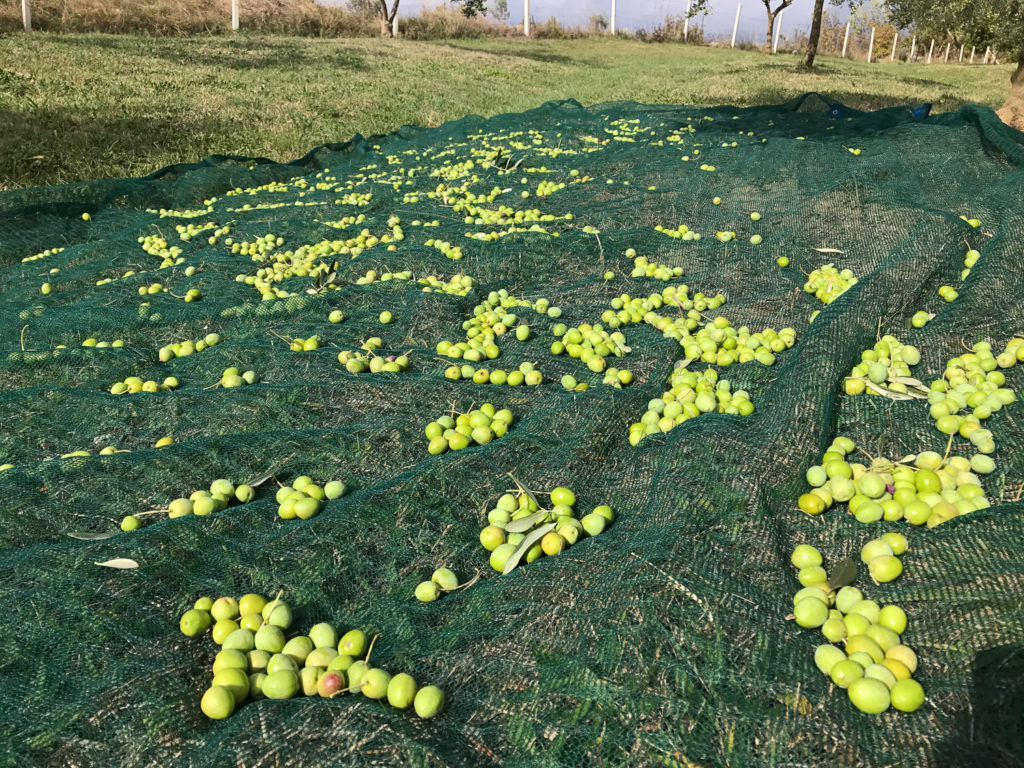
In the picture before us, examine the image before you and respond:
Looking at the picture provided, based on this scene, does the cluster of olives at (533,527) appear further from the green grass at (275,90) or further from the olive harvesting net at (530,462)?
the green grass at (275,90)

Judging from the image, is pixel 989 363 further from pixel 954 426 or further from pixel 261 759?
pixel 261 759

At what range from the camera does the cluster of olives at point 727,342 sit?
318 centimetres

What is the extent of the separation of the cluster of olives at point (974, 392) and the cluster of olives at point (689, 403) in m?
0.73

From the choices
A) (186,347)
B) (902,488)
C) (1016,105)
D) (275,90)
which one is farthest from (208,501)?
(275,90)

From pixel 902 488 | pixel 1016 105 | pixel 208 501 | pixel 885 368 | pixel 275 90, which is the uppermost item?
pixel 275 90

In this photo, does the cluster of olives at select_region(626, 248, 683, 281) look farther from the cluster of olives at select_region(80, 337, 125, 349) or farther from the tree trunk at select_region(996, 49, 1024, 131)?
the tree trunk at select_region(996, 49, 1024, 131)

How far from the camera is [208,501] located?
238 cm

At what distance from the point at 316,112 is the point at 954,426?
39.3 ft

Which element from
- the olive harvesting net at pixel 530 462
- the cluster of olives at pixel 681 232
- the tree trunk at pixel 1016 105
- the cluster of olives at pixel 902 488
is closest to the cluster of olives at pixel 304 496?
the olive harvesting net at pixel 530 462

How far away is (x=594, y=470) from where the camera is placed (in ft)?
8.26

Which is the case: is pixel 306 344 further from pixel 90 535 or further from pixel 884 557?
pixel 884 557

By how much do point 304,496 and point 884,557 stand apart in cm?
202

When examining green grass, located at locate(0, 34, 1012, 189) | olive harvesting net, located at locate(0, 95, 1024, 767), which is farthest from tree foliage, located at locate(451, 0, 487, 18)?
olive harvesting net, located at locate(0, 95, 1024, 767)

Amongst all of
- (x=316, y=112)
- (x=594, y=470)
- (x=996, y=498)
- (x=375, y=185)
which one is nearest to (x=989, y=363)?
(x=996, y=498)
